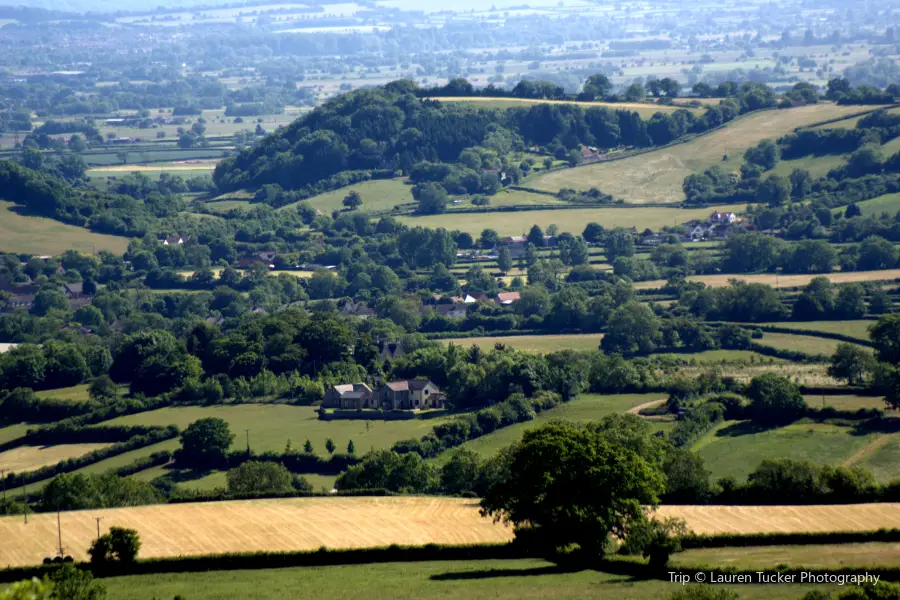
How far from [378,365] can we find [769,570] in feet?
127

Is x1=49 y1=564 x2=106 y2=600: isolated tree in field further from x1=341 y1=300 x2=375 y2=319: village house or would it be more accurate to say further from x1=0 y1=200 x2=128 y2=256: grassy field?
x1=0 y1=200 x2=128 y2=256: grassy field

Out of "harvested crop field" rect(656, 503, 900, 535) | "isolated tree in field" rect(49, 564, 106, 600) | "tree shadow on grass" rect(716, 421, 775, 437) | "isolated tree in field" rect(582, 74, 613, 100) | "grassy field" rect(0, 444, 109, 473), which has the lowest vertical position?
"grassy field" rect(0, 444, 109, 473)

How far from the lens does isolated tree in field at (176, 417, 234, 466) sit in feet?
197

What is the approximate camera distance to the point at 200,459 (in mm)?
60312

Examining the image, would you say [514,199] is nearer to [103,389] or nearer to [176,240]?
[176,240]

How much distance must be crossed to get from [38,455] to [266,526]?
20.1 m

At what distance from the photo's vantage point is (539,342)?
81.1 meters

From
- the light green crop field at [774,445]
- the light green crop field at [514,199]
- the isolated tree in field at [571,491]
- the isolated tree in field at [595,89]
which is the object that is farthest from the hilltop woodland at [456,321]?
the isolated tree in field at [595,89]

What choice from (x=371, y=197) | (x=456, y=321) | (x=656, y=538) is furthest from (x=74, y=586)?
(x=371, y=197)

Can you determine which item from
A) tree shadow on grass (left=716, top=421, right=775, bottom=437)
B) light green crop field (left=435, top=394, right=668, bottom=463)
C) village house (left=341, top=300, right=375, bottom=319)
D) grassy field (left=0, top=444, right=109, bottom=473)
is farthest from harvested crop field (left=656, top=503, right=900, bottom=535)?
village house (left=341, top=300, right=375, bottom=319)

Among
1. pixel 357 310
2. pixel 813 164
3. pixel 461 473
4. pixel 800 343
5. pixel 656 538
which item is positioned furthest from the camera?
→ pixel 813 164

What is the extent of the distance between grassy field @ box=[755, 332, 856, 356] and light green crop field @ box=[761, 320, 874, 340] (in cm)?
133

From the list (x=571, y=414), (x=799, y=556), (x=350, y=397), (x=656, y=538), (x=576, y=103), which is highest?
(x=576, y=103)

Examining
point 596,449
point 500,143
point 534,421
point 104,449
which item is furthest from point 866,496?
point 500,143
